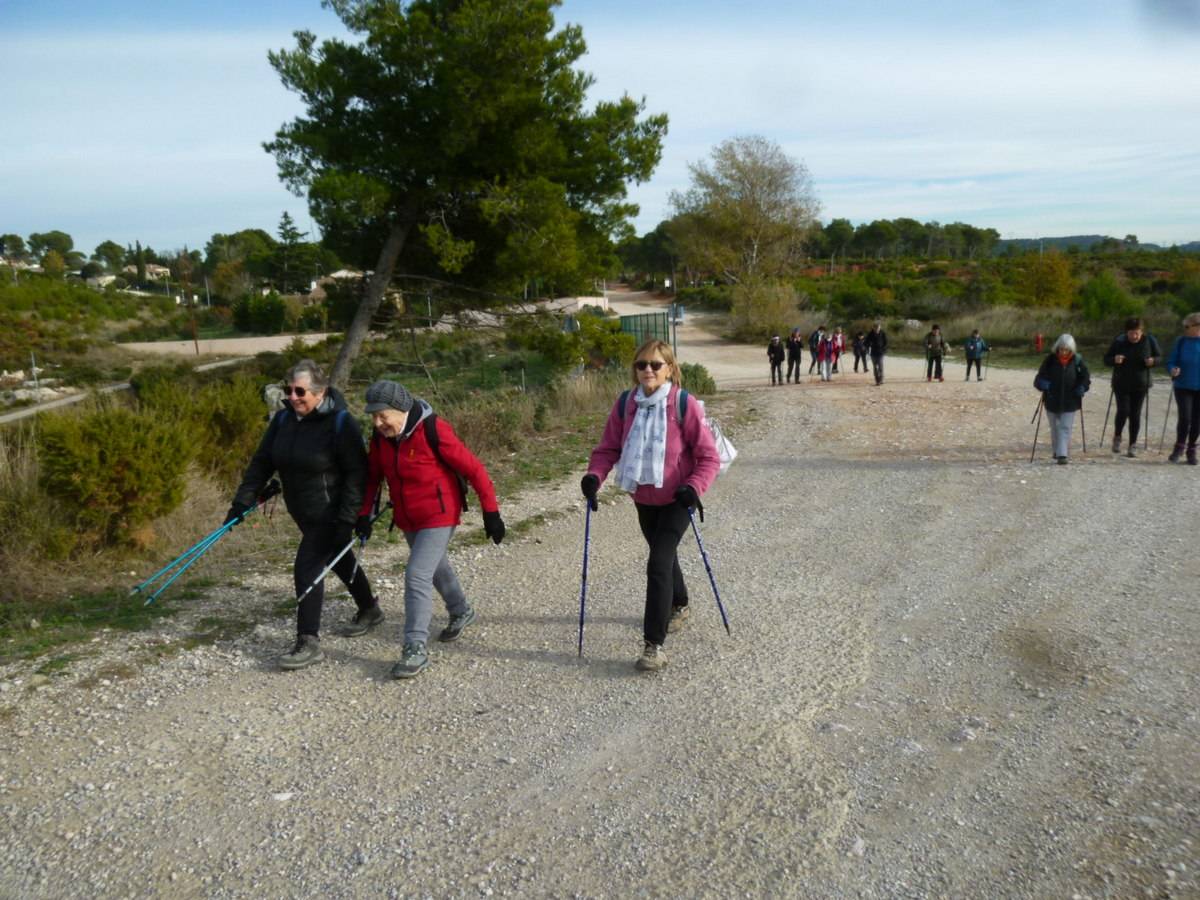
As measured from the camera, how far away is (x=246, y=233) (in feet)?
281

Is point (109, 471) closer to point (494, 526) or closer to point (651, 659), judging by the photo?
point (494, 526)

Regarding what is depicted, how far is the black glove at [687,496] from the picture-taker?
15.8 feet

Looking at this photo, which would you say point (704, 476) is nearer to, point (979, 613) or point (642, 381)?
point (642, 381)

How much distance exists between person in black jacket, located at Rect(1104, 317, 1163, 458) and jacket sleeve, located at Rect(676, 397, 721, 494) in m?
7.66

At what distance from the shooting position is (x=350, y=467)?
17.0 feet

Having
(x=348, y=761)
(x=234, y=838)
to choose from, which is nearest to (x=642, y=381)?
(x=348, y=761)

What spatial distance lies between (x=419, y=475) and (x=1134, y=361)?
928 cm

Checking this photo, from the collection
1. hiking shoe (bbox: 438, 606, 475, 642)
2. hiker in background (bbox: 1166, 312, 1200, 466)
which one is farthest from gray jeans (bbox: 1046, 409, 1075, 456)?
hiking shoe (bbox: 438, 606, 475, 642)

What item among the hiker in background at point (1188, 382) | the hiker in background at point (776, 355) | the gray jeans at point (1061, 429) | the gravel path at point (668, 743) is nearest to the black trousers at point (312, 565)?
the gravel path at point (668, 743)

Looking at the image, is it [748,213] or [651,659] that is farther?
[748,213]

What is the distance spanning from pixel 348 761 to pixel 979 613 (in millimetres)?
3996

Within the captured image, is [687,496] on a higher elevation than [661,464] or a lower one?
lower

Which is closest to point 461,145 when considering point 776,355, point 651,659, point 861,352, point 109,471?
point 109,471

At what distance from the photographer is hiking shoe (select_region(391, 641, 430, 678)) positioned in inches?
197
